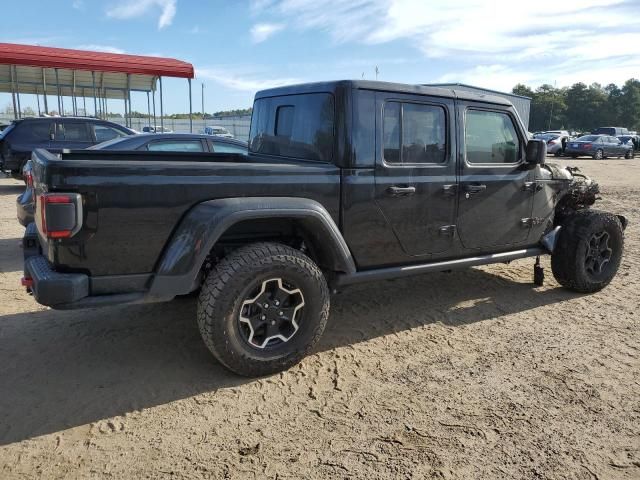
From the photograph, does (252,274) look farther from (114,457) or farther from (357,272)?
(114,457)

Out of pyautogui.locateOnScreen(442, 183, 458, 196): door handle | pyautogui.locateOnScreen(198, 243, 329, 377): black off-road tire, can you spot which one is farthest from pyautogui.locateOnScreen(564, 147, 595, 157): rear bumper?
pyautogui.locateOnScreen(198, 243, 329, 377): black off-road tire

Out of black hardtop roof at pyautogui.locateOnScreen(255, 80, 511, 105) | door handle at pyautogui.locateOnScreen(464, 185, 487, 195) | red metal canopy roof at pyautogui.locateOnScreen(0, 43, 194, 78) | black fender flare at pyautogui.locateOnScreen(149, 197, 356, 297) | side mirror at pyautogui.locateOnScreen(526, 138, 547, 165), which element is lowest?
black fender flare at pyautogui.locateOnScreen(149, 197, 356, 297)

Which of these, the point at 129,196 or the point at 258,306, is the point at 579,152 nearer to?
the point at 258,306

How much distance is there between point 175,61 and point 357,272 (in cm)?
1671

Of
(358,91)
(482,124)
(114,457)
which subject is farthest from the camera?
(482,124)

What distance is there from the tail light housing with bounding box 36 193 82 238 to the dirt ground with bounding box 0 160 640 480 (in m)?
1.04

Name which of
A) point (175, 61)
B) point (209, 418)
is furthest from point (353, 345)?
point (175, 61)

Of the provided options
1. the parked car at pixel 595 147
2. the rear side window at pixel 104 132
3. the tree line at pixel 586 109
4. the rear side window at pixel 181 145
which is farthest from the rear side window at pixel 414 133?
the tree line at pixel 586 109

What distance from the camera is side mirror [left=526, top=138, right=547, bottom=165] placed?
4289 mm

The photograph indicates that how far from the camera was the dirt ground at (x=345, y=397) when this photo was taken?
248 centimetres

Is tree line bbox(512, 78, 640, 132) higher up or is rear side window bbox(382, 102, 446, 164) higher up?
tree line bbox(512, 78, 640, 132)

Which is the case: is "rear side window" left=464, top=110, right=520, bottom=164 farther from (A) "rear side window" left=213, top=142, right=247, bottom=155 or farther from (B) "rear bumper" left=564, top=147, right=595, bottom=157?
(B) "rear bumper" left=564, top=147, right=595, bottom=157

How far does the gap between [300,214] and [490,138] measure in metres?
2.04

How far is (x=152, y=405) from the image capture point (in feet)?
9.70
